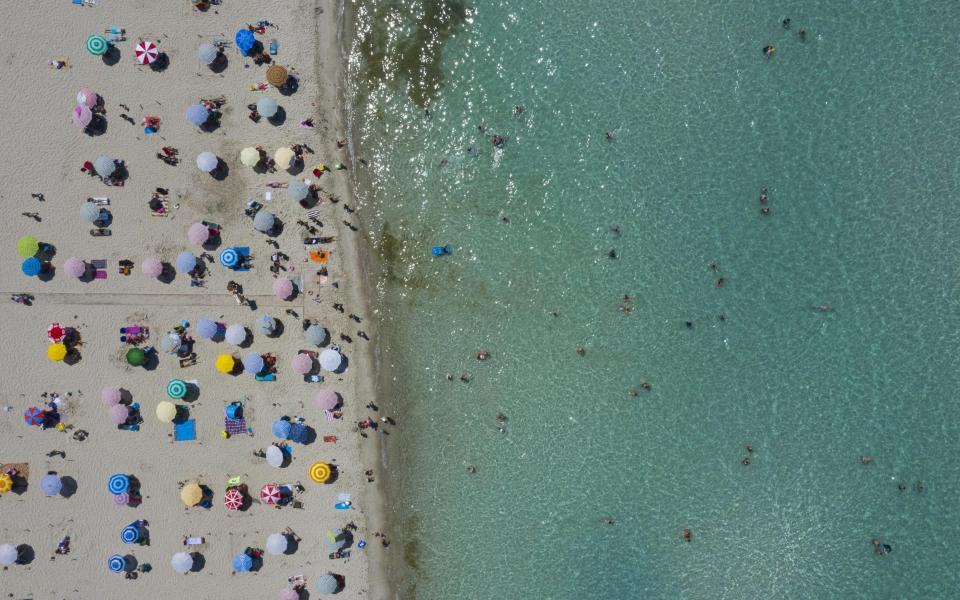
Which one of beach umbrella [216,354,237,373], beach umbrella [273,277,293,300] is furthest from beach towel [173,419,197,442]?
beach umbrella [273,277,293,300]

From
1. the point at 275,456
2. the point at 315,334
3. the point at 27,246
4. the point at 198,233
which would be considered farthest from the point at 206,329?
the point at 27,246

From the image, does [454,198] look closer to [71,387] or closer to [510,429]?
[510,429]

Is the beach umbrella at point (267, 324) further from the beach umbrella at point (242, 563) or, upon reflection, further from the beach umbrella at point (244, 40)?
the beach umbrella at point (244, 40)

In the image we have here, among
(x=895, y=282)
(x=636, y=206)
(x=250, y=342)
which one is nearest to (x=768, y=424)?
(x=895, y=282)

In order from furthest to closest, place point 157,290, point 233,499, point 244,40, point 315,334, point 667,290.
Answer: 1. point 157,290
2. point 667,290
3. point 315,334
4. point 233,499
5. point 244,40

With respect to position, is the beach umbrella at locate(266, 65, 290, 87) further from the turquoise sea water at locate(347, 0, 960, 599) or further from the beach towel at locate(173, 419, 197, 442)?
the beach towel at locate(173, 419, 197, 442)

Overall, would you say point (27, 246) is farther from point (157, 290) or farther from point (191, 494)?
point (191, 494)
